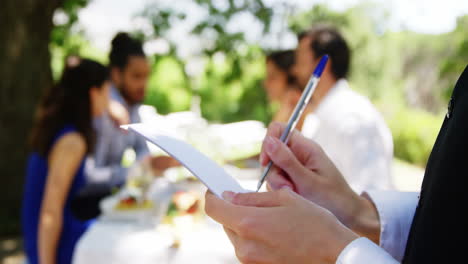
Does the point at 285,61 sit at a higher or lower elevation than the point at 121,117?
higher

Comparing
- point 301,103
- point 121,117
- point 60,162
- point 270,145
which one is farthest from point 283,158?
point 121,117

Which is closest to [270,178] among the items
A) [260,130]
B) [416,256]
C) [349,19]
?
[416,256]

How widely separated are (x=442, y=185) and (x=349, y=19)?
21.3 m

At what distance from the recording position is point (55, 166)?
7.43 ft

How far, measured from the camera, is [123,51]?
3871 millimetres

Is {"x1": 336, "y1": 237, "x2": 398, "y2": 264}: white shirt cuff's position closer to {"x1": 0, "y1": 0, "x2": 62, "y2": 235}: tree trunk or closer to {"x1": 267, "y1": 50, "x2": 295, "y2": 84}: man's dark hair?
{"x1": 267, "y1": 50, "x2": 295, "y2": 84}: man's dark hair

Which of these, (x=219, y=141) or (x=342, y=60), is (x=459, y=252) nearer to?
(x=219, y=141)

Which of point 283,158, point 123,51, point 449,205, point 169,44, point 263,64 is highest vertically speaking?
point 449,205

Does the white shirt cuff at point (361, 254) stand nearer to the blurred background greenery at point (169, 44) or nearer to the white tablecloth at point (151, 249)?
the white tablecloth at point (151, 249)

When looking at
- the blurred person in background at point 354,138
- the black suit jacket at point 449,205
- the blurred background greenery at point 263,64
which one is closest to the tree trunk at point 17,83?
the blurred background greenery at point 263,64

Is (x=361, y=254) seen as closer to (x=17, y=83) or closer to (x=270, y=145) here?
(x=270, y=145)

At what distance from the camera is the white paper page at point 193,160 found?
77 centimetres

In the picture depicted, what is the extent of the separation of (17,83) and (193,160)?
185 inches

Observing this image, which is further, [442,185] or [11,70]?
[11,70]
